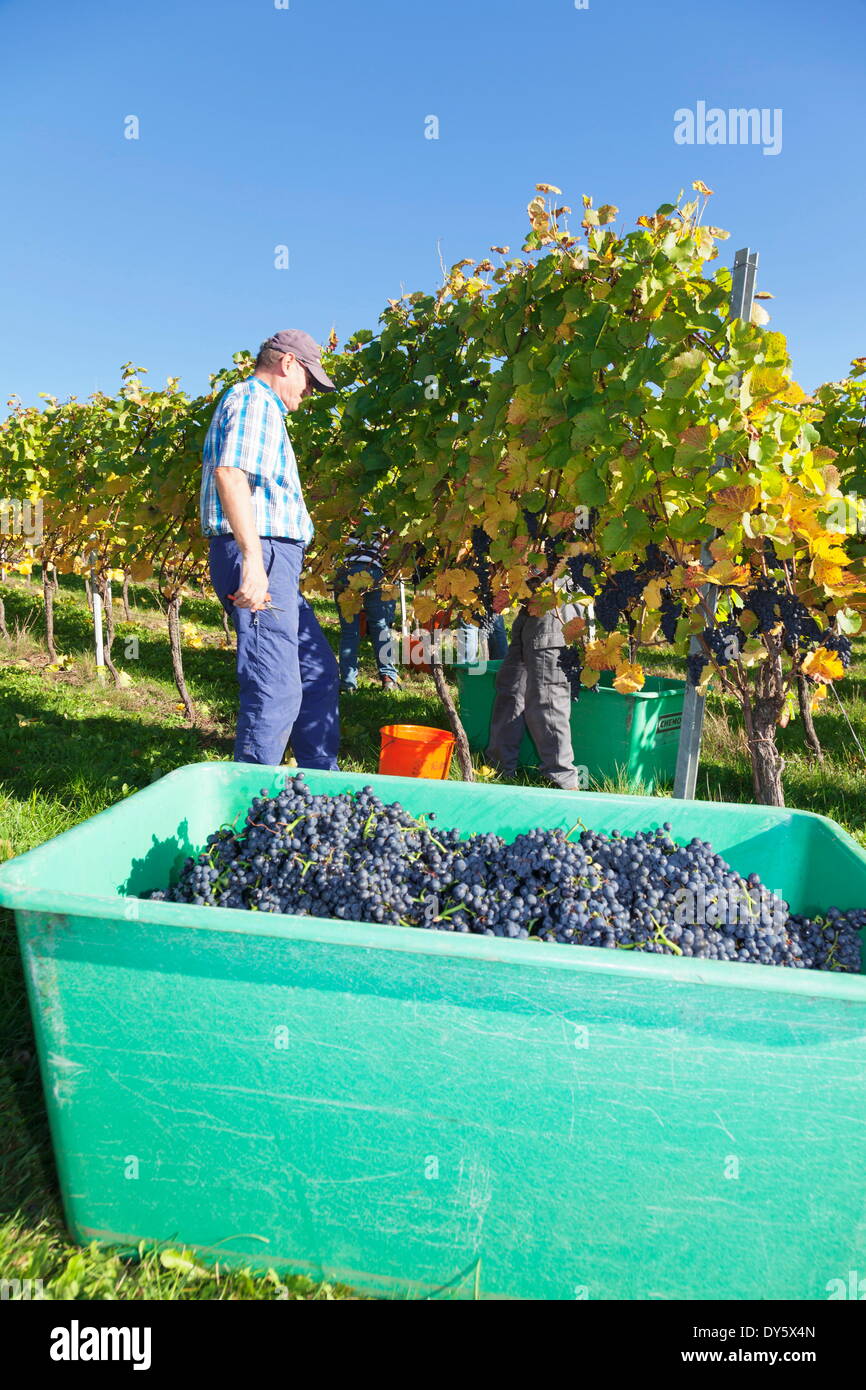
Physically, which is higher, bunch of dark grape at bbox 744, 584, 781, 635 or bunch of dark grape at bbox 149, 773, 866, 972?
bunch of dark grape at bbox 744, 584, 781, 635

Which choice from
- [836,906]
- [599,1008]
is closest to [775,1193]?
[599,1008]

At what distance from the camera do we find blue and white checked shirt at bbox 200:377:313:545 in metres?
2.71

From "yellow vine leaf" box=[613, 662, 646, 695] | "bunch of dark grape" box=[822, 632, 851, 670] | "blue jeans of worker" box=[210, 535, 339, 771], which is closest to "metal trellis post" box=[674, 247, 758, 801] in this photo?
"yellow vine leaf" box=[613, 662, 646, 695]

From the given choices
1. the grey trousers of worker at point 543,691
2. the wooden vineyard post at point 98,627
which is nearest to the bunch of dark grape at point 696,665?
the grey trousers of worker at point 543,691

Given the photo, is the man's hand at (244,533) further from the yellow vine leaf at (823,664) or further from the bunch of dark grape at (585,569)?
the yellow vine leaf at (823,664)

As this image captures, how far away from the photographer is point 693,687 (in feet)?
9.32

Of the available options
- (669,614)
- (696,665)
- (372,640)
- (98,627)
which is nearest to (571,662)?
(669,614)

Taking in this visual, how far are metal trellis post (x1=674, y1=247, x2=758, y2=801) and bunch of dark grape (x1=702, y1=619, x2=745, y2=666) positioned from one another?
88 millimetres

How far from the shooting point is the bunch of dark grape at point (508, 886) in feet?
4.99

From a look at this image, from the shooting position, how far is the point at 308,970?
4.09 feet

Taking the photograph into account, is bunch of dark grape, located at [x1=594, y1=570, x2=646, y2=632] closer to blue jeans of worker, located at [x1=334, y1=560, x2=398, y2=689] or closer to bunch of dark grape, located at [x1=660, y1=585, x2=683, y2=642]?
bunch of dark grape, located at [x1=660, y1=585, x2=683, y2=642]

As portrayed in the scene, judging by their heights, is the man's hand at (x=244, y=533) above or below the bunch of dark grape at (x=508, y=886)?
above

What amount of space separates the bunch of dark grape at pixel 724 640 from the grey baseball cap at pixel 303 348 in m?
1.76

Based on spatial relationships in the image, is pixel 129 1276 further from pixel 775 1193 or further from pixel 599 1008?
pixel 775 1193
